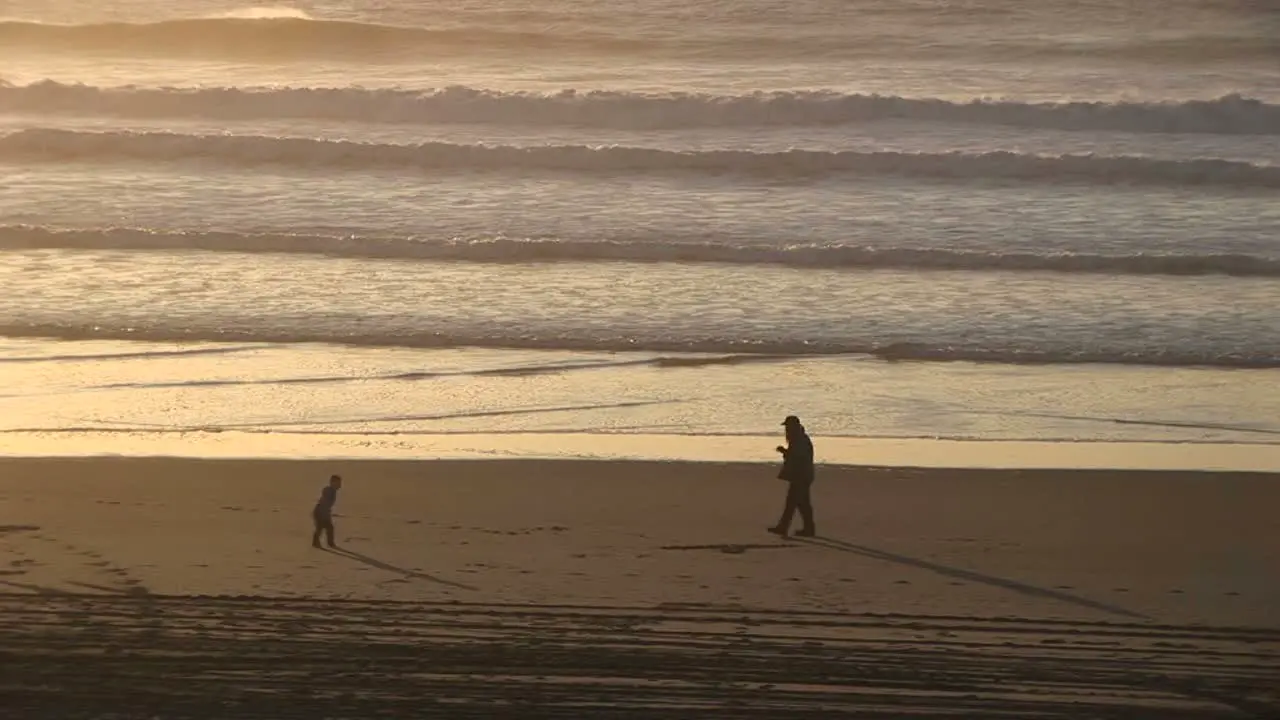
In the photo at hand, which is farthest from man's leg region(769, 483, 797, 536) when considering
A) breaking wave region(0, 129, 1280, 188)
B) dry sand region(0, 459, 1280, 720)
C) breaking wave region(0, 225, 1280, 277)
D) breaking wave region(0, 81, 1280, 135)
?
breaking wave region(0, 81, 1280, 135)

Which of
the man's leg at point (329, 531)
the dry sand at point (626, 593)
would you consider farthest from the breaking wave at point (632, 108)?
the man's leg at point (329, 531)

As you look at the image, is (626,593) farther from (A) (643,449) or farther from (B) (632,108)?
(B) (632,108)

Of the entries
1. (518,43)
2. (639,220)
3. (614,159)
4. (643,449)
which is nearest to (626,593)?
(643,449)

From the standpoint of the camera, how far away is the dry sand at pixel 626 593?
8.30 m

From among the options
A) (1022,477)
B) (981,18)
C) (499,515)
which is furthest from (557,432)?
(981,18)

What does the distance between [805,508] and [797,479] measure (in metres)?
0.20

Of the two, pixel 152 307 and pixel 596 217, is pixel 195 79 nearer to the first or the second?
pixel 596 217

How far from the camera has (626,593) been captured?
9797 mm

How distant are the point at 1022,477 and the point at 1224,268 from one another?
8670 millimetres

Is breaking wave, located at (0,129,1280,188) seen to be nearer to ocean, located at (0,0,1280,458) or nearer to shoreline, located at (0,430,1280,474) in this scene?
ocean, located at (0,0,1280,458)

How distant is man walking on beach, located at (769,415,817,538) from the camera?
10977mm

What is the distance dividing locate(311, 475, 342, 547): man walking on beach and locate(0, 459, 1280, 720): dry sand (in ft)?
0.43

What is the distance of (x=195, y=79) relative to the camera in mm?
32812

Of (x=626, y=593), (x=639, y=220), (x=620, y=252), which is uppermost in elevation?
(x=639, y=220)
